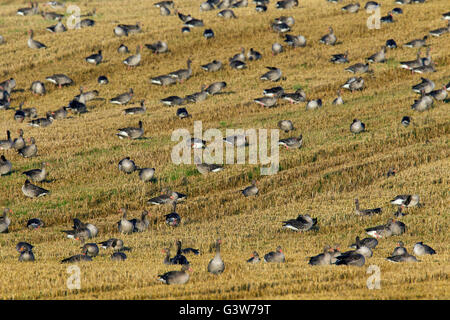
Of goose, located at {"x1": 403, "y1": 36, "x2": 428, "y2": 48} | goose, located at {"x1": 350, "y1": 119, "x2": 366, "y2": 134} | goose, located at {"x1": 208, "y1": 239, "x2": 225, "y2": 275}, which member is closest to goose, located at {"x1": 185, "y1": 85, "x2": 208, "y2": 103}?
goose, located at {"x1": 350, "y1": 119, "x2": 366, "y2": 134}

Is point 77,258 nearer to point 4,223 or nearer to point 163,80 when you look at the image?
point 4,223

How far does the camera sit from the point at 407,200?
34.7m

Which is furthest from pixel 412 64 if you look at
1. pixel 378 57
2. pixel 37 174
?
pixel 37 174

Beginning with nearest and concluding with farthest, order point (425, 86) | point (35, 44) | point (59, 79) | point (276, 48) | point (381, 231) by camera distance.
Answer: point (381, 231), point (425, 86), point (59, 79), point (276, 48), point (35, 44)

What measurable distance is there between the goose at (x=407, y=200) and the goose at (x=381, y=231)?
3.44 meters

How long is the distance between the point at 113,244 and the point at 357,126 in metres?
21.1

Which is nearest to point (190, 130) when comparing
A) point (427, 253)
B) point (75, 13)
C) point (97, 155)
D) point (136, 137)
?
point (136, 137)

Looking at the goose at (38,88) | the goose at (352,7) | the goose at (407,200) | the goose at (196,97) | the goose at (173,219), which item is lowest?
the goose at (38,88)

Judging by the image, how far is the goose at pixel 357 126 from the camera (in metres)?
45.9

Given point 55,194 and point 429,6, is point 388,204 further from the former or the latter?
point 429,6

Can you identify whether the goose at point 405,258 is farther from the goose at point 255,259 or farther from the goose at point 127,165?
the goose at point 127,165

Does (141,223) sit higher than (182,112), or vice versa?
(141,223)

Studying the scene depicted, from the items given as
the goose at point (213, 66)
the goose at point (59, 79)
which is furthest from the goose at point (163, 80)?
the goose at point (59, 79)

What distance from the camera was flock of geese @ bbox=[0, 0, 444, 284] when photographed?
27.4 meters
